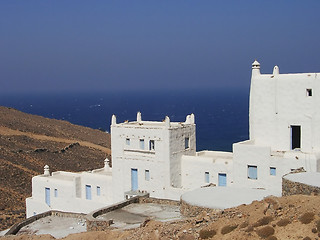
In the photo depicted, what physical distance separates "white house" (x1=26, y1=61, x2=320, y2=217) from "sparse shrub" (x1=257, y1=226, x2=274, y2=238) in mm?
13640

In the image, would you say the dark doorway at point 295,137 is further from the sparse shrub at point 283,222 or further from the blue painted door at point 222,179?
the sparse shrub at point 283,222

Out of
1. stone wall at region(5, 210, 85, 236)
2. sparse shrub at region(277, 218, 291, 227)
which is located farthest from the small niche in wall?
sparse shrub at region(277, 218, 291, 227)

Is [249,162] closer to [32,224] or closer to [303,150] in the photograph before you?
[303,150]

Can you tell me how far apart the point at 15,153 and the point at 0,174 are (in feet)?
27.2

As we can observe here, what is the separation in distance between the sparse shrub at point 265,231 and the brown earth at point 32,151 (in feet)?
99.7

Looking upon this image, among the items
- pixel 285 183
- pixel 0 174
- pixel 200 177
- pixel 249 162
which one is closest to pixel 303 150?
pixel 249 162

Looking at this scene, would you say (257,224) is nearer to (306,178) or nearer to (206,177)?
(306,178)

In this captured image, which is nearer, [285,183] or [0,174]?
[285,183]

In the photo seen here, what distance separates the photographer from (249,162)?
29.4 meters

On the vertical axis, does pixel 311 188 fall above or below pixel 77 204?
above

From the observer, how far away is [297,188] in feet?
66.7

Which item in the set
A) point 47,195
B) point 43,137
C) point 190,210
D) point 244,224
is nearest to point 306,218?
point 244,224

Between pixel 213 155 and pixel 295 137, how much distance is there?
6.26m

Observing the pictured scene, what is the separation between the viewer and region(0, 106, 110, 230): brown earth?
166 ft
